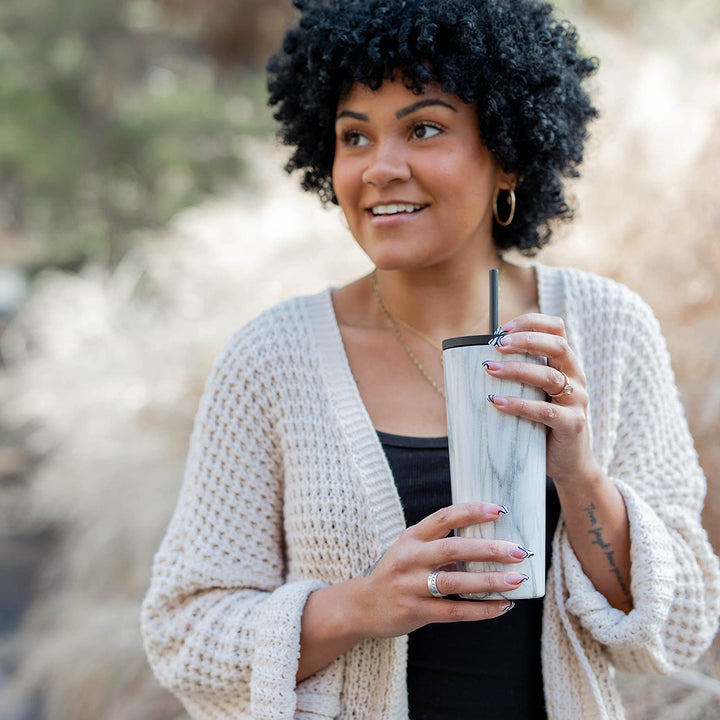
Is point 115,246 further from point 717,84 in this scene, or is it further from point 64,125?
point 717,84

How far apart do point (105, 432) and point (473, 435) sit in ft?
10.4

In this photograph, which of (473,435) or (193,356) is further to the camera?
(193,356)

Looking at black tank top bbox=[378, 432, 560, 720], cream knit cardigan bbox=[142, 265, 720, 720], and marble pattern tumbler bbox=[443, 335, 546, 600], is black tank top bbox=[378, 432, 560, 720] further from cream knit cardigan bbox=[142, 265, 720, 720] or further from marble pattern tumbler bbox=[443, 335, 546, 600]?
marble pattern tumbler bbox=[443, 335, 546, 600]

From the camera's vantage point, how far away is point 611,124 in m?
2.81

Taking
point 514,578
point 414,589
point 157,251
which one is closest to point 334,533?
point 414,589

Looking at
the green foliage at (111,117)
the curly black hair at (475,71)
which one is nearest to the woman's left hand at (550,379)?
the curly black hair at (475,71)

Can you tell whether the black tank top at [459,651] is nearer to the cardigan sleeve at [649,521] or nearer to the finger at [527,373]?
the cardigan sleeve at [649,521]

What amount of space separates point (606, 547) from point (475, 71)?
0.76m

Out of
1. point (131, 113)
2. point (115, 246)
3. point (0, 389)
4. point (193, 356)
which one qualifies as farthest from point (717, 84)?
point (115, 246)

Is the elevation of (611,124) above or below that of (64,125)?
below

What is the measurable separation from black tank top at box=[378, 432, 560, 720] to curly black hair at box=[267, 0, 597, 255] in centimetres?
51

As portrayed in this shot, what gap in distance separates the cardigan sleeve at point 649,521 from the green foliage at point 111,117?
4.89 m

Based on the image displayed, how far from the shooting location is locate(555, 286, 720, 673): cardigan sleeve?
1.18 meters

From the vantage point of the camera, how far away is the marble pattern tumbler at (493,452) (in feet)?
3.05
